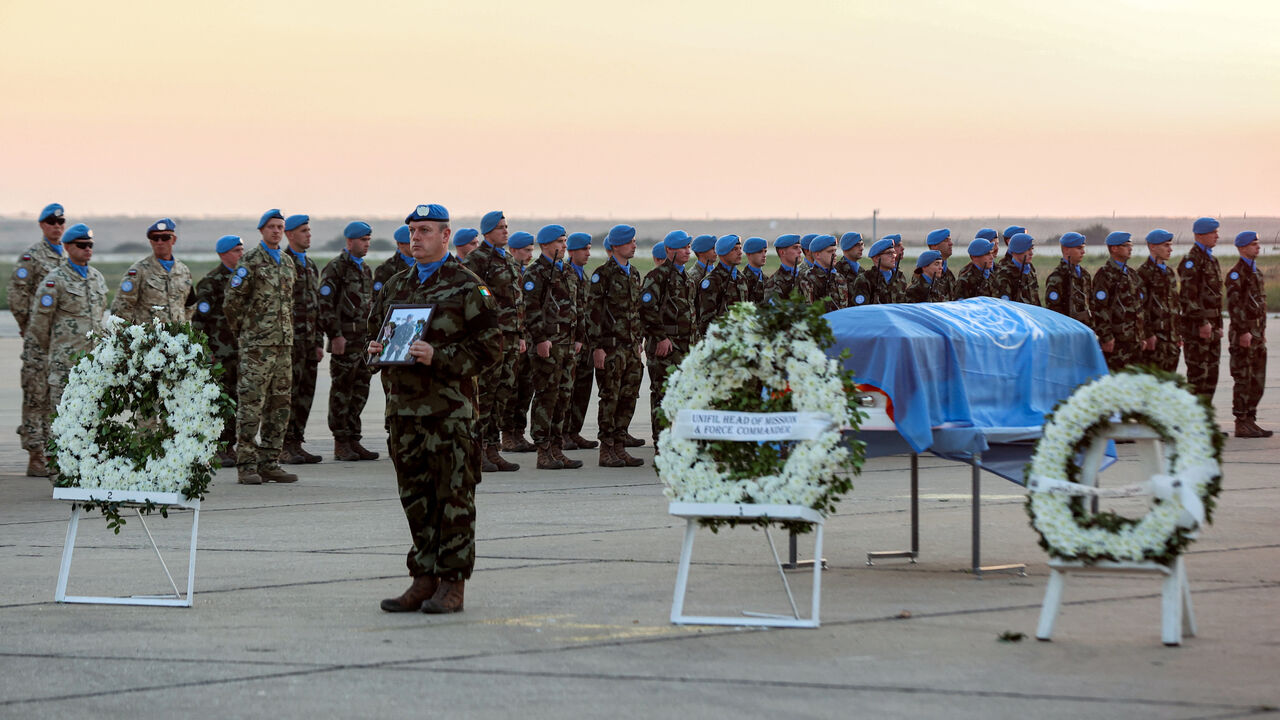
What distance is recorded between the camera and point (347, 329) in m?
15.9

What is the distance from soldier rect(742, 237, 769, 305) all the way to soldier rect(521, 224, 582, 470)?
2.28m

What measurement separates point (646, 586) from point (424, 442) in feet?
4.73

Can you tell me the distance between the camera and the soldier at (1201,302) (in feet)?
60.5

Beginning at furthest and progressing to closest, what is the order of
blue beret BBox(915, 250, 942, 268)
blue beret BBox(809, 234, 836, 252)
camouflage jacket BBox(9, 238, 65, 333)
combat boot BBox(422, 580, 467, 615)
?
1. blue beret BBox(915, 250, 942, 268)
2. blue beret BBox(809, 234, 836, 252)
3. camouflage jacket BBox(9, 238, 65, 333)
4. combat boot BBox(422, 580, 467, 615)

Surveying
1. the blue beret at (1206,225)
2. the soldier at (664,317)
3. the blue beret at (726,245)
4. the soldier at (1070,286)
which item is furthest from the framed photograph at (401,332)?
the blue beret at (1206,225)

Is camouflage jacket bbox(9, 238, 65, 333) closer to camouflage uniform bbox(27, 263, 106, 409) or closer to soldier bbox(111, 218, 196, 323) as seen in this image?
camouflage uniform bbox(27, 263, 106, 409)

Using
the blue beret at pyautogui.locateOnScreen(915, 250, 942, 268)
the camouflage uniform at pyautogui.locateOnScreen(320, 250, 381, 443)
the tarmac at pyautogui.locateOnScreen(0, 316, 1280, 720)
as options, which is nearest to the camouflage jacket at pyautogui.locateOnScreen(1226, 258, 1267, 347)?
the blue beret at pyautogui.locateOnScreen(915, 250, 942, 268)

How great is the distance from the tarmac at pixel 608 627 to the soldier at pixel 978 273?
19.4 ft

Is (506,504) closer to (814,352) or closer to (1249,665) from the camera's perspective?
(814,352)

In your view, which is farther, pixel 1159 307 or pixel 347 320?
pixel 1159 307

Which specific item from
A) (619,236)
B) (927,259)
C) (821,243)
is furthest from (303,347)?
(927,259)

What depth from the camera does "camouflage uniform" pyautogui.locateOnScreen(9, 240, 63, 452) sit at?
14461mm

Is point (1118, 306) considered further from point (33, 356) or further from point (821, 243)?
point (33, 356)

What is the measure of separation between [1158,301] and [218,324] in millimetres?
10190
